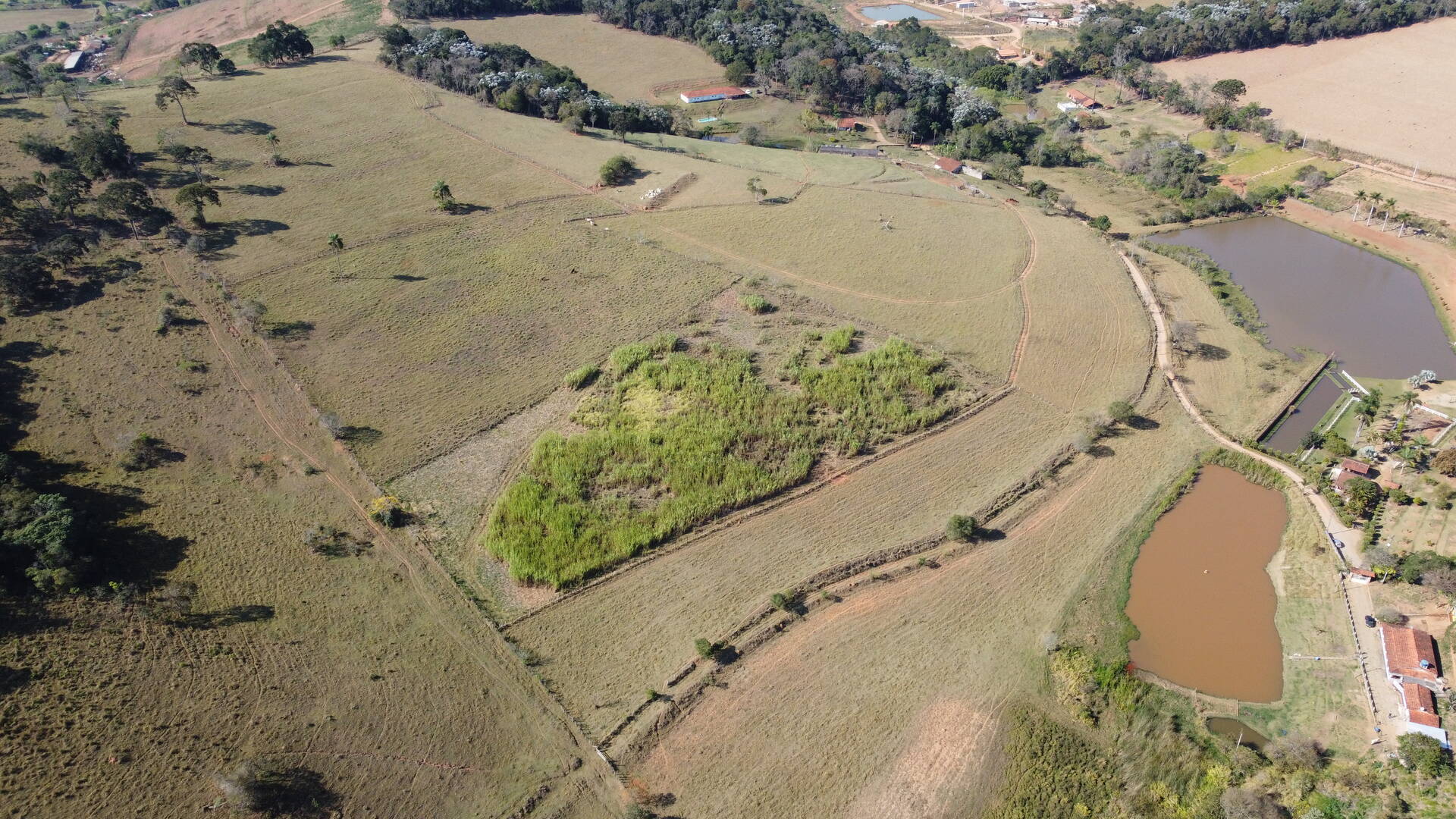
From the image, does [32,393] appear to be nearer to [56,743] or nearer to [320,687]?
[56,743]

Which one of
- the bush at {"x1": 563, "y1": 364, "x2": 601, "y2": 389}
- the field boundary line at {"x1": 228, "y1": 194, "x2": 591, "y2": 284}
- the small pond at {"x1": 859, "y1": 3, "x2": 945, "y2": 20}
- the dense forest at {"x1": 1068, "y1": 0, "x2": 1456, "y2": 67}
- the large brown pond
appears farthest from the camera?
the small pond at {"x1": 859, "y1": 3, "x2": 945, "y2": 20}

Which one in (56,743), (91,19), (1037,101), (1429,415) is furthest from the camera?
(91,19)

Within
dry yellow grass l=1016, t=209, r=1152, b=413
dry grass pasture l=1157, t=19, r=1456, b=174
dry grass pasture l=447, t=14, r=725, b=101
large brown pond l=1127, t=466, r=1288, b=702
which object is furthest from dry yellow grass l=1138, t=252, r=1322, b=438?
dry grass pasture l=447, t=14, r=725, b=101

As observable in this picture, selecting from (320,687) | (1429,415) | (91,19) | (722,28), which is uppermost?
(722,28)

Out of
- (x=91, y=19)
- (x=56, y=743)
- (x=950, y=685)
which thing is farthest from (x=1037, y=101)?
(x=91, y=19)

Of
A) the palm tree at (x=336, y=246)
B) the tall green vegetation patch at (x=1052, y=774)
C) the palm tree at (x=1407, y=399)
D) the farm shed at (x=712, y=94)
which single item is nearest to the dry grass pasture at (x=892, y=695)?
the tall green vegetation patch at (x=1052, y=774)

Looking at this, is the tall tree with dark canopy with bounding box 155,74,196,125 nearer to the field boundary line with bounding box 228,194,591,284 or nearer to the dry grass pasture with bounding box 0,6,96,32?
the field boundary line with bounding box 228,194,591,284

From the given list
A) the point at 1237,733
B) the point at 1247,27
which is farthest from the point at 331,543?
the point at 1247,27
